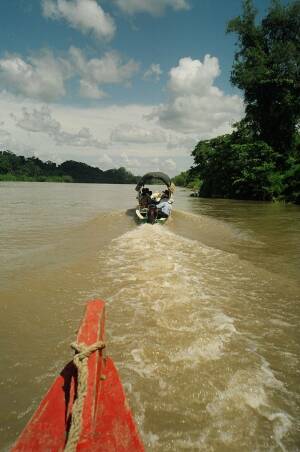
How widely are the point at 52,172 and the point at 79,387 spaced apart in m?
138

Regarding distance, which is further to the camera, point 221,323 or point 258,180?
point 258,180

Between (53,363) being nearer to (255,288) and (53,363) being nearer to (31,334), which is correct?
(31,334)

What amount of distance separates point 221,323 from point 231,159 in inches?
1108

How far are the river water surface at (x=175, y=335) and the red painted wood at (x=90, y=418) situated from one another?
534 mm

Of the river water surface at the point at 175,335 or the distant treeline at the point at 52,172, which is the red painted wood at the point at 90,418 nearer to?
the river water surface at the point at 175,335

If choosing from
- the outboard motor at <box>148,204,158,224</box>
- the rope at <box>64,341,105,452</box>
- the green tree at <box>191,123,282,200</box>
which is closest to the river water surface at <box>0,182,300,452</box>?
the rope at <box>64,341,105,452</box>

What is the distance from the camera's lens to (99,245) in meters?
9.74

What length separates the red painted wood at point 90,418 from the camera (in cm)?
200

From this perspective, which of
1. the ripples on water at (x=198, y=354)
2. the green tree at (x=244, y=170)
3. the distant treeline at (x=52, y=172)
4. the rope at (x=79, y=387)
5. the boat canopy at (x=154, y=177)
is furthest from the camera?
the distant treeline at (x=52, y=172)

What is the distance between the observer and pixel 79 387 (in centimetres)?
213

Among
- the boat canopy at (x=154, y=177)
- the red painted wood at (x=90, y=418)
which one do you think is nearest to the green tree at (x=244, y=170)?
the boat canopy at (x=154, y=177)

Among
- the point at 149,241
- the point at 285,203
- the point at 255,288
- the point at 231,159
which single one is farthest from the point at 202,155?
the point at 255,288

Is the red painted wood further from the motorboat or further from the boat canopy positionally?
the boat canopy

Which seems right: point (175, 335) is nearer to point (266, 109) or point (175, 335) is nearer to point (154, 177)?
point (154, 177)
